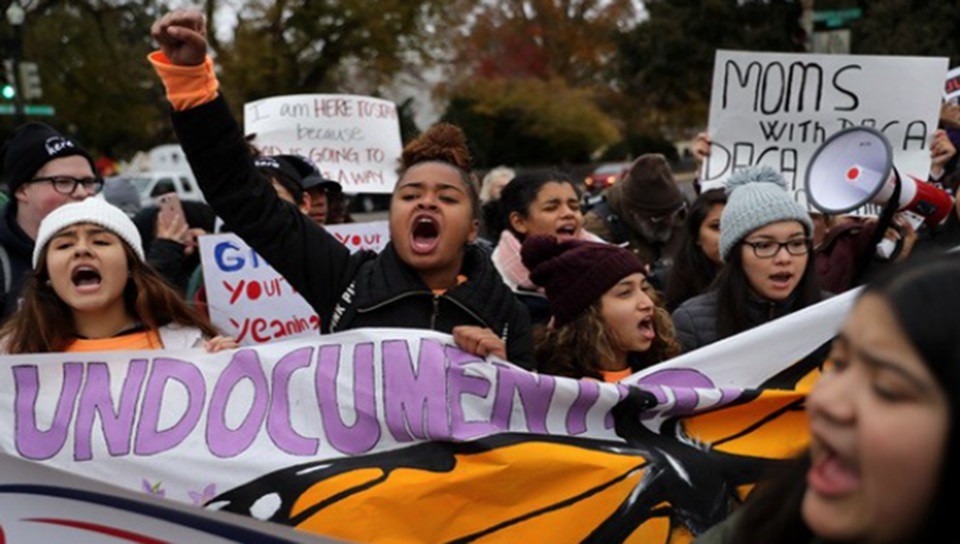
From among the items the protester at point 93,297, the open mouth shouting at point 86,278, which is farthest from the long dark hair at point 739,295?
the open mouth shouting at point 86,278

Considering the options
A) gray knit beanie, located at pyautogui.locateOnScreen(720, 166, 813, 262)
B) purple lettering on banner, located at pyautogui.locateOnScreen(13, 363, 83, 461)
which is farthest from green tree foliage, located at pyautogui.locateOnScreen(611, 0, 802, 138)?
purple lettering on banner, located at pyautogui.locateOnScreen(13, 363, 83, 461)

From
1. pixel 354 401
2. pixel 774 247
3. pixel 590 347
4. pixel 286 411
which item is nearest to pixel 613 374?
pixel 590 347

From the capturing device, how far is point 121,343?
3219 mm

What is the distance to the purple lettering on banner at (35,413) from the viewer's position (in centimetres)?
288

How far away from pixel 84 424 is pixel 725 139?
365cm

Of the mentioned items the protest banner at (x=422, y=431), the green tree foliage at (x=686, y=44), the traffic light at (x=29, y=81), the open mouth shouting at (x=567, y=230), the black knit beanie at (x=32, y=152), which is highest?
the green tree foliage at (x=686, y=44)

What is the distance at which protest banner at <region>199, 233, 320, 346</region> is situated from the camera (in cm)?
511

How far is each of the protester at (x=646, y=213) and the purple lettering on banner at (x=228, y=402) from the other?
3299mm

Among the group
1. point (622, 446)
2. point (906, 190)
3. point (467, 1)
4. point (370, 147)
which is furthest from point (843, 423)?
point (467, 1)

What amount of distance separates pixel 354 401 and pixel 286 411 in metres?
0.18

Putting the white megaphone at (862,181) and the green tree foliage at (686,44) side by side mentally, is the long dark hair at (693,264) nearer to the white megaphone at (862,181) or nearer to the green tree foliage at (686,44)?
the white megaphone at (862,181)

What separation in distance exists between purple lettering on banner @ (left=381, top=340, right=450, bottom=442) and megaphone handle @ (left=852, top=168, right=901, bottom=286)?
2181 millimetres

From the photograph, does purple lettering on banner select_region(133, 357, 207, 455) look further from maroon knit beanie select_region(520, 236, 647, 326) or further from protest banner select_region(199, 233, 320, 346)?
protest banner select_region(199, 233, 320, 346)

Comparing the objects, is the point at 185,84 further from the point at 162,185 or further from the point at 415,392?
the point at 162,185
